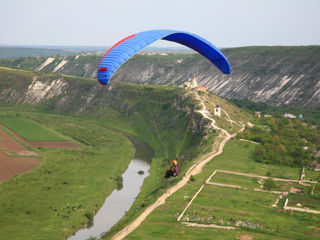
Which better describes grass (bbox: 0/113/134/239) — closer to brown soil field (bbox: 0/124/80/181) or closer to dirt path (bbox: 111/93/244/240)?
brown soil field (bbox: 0/124/80/181)

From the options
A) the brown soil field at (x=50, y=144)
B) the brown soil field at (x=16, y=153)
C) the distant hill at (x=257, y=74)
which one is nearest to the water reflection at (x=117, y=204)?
the brown soil field at (x=16, y=153)

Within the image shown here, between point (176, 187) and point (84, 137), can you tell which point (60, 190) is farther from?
point (84, 137)

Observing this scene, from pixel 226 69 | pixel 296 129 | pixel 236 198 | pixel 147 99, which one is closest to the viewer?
pixel 226 69

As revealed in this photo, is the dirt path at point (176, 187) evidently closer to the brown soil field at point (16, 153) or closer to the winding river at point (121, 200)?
the winding river at point (121, 200)

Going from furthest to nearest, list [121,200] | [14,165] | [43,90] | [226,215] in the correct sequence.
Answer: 1. [43,90]
2. [14,165]
3. [121,200]
4. [226,215]

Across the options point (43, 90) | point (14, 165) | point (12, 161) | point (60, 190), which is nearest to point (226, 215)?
point (60, 190)

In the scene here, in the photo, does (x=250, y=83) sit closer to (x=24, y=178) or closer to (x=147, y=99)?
(x=147, y=99)

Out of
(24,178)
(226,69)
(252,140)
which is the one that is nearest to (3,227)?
(24,178)
